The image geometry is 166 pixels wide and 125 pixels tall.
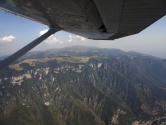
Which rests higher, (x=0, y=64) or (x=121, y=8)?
(x=121, y=8)

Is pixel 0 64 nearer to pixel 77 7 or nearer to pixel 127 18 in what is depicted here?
pixel 77 7

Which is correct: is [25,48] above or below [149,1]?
below

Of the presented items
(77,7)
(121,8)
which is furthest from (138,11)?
(77,7)

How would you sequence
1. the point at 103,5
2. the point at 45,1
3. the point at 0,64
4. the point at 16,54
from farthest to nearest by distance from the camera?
1. the point at 16,54
2. the point at 0,64
3. the point at 45,1
4. the point at 103,5

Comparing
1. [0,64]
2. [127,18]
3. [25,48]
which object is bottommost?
[0,64]

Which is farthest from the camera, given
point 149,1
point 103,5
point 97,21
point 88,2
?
point 97,21

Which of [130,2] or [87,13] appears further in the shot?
[87,13]

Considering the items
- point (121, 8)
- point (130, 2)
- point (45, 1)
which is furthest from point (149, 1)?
point (45, 1)

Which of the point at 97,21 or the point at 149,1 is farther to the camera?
the point at 97,21

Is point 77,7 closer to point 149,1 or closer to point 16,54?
point 149,1
